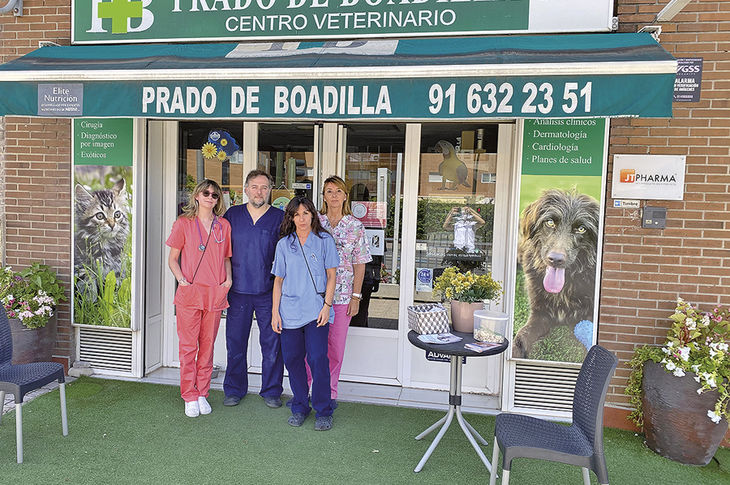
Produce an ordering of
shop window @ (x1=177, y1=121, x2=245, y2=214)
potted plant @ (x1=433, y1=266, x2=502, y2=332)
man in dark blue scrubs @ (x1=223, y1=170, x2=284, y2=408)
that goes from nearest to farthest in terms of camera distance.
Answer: potted plant @ (x1=433, y1=266, x2=502, y2=332), man in dark blue scrubs @ (x1=223, y1=170, x2=284, y2=408), shop window @ (x1=177, y1=121, x2=245, y2=214)

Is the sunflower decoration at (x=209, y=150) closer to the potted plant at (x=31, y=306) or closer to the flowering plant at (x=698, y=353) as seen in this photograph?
the potted plant at (x=31, y=306)

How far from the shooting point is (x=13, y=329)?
4801 millimetres

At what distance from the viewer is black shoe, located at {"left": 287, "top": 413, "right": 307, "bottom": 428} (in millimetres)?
4230

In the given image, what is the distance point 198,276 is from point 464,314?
82.6 inches

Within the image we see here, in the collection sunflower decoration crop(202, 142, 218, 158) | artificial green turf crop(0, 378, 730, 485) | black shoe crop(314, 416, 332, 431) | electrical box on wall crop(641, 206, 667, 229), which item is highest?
sunflower decoration crop(202, 142, 218, 158)

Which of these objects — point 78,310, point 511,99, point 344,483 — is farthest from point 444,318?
point 78,310

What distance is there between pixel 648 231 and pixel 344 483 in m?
3.01

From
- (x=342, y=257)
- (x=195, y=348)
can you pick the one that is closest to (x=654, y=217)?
(x=342, y=257)

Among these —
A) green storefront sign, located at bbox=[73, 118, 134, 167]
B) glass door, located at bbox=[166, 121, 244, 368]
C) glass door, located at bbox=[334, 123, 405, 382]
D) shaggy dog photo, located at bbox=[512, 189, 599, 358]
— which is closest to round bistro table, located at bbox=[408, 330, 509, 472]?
shaggy dog photo, located at bbox=[512, 189, 599, 358]

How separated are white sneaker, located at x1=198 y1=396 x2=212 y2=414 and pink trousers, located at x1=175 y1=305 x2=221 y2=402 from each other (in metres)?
0.04

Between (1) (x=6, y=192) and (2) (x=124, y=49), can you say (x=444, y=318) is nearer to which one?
(2) (x=124, y=49)

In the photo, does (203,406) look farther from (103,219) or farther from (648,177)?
(648,177)

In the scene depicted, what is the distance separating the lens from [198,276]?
14.1 ft

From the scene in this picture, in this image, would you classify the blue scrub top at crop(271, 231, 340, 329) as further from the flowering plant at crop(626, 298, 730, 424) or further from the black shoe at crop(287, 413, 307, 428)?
the flowering plant at crop(626, 298, 730, 424)
